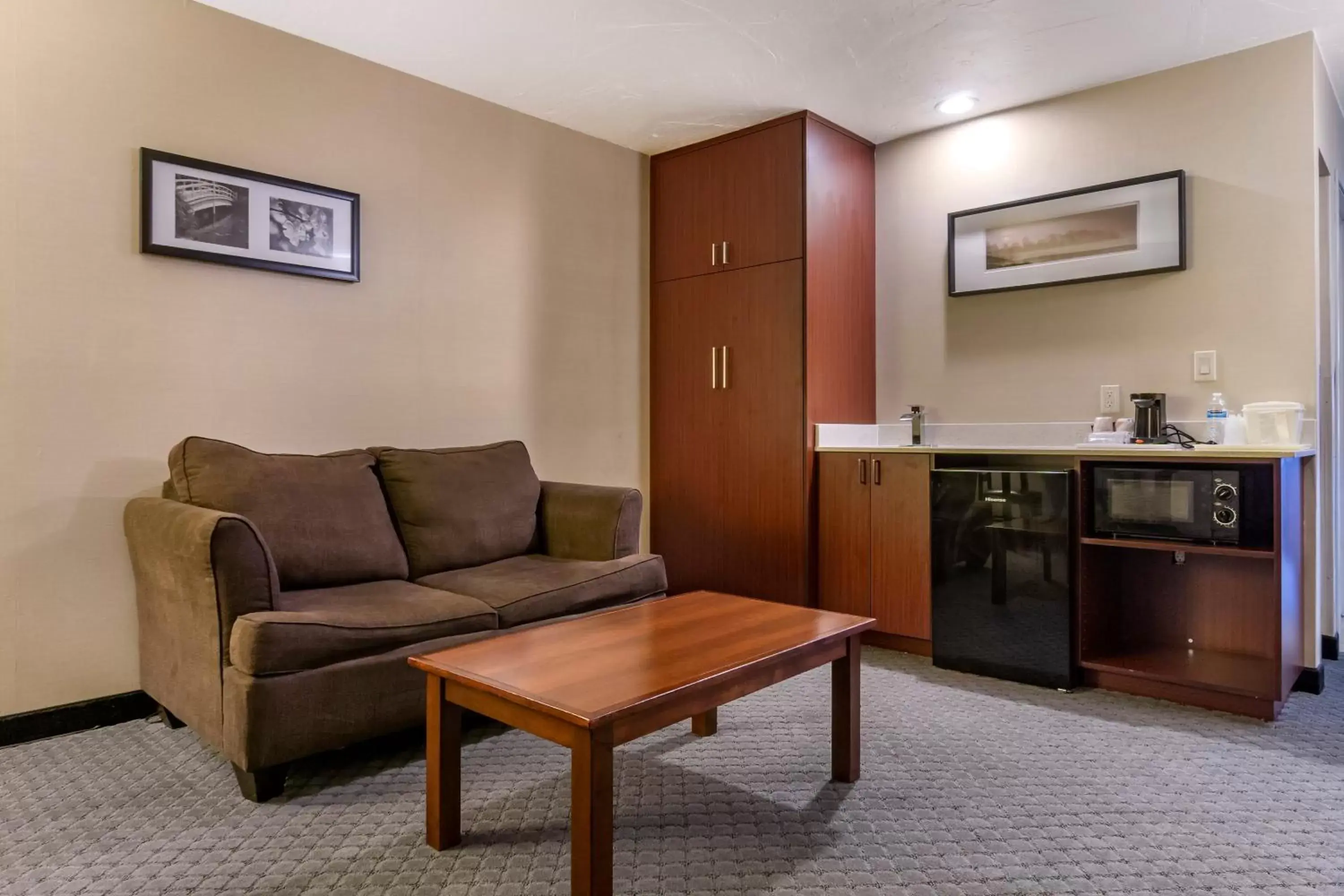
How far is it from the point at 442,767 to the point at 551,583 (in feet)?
3.14

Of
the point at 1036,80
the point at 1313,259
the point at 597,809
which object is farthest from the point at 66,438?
the point at 1313,259

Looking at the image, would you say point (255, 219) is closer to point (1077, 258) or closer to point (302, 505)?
point (302, 505)

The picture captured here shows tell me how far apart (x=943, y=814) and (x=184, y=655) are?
6.69ft

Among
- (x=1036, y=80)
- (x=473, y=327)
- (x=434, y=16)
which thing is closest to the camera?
(x=434, y=16)

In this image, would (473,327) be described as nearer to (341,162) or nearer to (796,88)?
(341,162)

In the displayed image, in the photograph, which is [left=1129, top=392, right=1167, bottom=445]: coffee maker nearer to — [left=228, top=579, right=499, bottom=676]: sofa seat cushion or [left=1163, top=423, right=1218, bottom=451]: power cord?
[left=1163, top=423, right=1218, bottom=451]: power cord

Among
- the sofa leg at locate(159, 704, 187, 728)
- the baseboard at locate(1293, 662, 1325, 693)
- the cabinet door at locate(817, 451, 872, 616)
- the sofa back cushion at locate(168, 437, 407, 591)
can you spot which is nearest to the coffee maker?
the baseboard at locate(1293, 662, 1325, 693)

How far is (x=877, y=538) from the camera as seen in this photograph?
335 cm

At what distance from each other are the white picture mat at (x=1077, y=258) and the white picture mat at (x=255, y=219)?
2.73m

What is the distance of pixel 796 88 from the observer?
332 centimetres

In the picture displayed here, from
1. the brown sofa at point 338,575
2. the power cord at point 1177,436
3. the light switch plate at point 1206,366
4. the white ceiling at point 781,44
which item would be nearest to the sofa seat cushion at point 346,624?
the brown sofa at point 338,575

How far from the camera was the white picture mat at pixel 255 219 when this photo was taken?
256 centimetres

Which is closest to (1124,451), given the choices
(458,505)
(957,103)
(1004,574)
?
(1004,574)

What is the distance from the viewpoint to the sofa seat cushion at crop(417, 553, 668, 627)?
2480 millimetres
